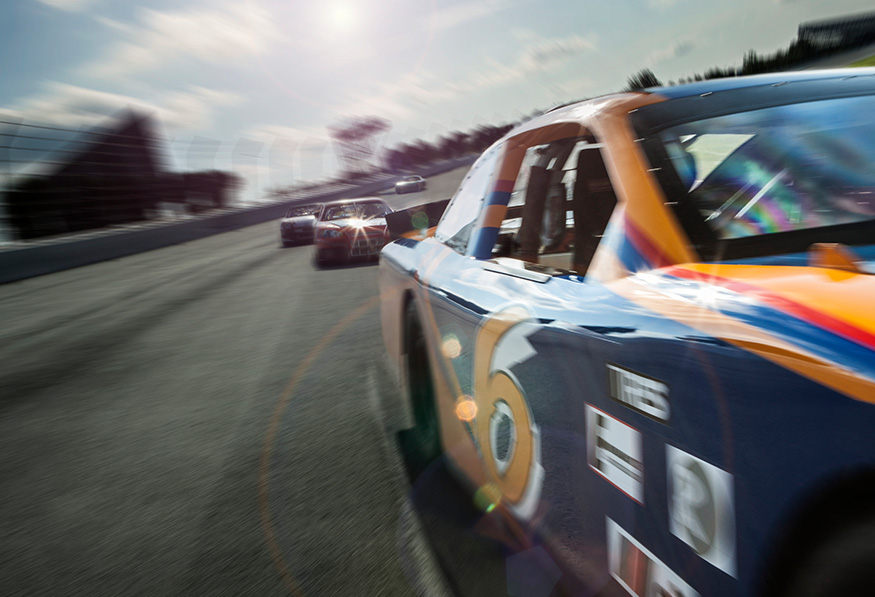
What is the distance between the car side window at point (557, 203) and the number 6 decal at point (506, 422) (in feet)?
0.93

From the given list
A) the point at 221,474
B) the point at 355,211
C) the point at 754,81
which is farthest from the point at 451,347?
the point at 355,211

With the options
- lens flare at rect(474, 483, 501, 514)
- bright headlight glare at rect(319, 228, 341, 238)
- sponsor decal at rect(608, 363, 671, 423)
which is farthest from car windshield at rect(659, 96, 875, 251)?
bright headlight glare at rect(319, 228, 341, 238)

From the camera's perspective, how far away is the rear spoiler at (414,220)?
12.9 feet

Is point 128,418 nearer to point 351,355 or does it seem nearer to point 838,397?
point 351,355

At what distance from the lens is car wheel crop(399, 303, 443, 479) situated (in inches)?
119

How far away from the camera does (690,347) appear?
42.7 inches

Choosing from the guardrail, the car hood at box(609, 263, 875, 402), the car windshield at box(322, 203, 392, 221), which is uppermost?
the car hood at box(609, 263, 875, 402)

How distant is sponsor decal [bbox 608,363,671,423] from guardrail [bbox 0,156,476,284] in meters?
15.1

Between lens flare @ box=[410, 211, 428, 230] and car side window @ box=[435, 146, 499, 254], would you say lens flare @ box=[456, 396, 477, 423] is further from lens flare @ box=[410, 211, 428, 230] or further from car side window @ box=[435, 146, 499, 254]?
lens flare @ box=[410, 211, 428, 230]

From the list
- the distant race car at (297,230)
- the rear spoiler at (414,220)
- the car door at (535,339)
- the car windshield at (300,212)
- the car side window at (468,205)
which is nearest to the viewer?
the car door at (535,339)

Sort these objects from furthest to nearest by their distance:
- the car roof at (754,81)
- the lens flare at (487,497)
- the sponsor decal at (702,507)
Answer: the lens flare at (487,497), the car roof at (754,81), the sponsor decal at (702,507)

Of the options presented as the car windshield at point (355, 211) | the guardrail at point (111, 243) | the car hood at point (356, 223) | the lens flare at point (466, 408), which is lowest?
the guardrail at point (111, 243)

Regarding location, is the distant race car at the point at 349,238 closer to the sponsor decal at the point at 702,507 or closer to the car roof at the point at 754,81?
the car roof at the point at 754,81

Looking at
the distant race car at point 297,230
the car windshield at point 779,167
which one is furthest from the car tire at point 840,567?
the distant race car at point 297,230
